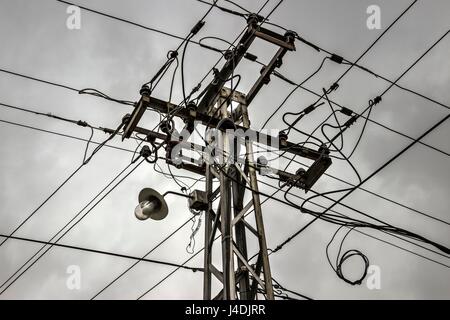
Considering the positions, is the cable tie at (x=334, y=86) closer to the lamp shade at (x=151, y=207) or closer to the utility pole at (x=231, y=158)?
the utility pole at (x=231, y=158)

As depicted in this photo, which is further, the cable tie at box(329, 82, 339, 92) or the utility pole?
the cable tie at box(329, 82, 339, 92)

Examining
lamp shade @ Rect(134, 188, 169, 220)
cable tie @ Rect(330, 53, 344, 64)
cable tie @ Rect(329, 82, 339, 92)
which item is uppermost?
cable tie @ Rect(330, 53, 344, 64)

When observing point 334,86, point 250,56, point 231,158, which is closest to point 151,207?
point 231,158

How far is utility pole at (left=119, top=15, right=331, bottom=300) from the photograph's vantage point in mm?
5648

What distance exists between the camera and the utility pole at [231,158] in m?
5.65

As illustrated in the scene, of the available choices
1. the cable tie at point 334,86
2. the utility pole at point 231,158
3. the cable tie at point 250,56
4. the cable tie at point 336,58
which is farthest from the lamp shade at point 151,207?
the cable tie at point 336,58

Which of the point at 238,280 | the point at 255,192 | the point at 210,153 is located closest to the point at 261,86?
the point at 210,153

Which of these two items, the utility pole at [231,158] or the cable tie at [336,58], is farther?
the cable tie at [336,58]

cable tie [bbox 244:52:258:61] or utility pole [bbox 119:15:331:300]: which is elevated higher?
cable tie [bbox 244:52:258:61]

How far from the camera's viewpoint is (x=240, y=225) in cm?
598

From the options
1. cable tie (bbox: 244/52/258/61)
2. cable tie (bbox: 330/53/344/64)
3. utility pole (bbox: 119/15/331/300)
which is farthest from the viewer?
cable tie (bbox: 330/53/344/64)

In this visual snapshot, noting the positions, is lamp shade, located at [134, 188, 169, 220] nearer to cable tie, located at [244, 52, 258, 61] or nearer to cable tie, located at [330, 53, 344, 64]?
cable tie, located at [244, 52, 258, 61]

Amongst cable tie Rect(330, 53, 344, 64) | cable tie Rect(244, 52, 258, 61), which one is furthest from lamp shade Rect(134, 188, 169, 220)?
cable tie Rect(330, 53, 344, 64)

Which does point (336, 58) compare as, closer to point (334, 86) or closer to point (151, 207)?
point (334, 86)
